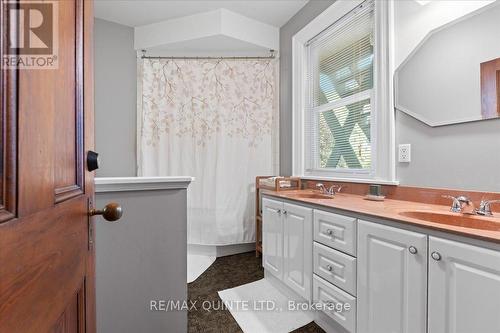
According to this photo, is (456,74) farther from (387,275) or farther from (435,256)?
(387,275)

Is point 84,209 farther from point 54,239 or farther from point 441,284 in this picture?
point 441,284

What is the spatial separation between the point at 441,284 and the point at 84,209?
122 cm

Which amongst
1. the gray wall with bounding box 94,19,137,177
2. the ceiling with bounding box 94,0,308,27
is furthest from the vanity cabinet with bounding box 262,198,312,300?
the ceiling with bounding box 94,0,308,27

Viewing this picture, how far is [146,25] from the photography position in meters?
2.86

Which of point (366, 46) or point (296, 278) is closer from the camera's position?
point (296, 278)

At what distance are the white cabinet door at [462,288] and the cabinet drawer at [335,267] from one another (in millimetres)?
381

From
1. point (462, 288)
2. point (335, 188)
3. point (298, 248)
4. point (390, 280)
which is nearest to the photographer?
point (462, 288)

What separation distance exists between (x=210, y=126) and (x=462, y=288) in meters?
2.54

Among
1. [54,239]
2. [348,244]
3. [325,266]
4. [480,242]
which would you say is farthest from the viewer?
[325,266]

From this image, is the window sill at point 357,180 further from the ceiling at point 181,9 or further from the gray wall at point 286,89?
the ceiling at point 181,9

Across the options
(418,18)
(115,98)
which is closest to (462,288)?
(418,18)

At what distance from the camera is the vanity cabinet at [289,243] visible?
165cm

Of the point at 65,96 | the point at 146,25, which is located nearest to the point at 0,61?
the point at 65,96

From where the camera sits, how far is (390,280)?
1.11 meters
